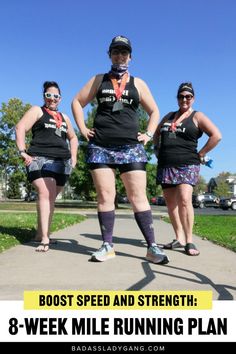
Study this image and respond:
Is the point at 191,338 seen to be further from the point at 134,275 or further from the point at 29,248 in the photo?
the point at 29,248

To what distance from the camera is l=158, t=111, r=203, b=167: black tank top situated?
5.53m

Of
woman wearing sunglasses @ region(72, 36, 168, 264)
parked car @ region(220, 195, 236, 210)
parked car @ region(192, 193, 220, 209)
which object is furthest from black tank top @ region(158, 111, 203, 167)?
parked car @ region(192, 193, 220, 209)

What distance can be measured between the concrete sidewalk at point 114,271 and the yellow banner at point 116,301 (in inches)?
10.1

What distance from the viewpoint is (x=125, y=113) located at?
4754 mm

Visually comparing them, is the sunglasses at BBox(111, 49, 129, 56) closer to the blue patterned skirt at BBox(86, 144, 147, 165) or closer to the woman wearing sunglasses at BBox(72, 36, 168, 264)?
the woman wearing sunglasses at BBox(72, 36, 168, 264)

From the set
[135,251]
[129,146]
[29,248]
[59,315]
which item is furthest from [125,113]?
[59,315]

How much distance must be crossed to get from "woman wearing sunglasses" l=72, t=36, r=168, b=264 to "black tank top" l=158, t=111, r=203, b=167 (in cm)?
81

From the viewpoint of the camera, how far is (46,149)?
221 inches

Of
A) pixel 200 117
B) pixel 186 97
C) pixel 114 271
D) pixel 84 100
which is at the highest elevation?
pixel 186 97

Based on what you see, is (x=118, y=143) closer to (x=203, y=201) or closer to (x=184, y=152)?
(x=184, y=152)

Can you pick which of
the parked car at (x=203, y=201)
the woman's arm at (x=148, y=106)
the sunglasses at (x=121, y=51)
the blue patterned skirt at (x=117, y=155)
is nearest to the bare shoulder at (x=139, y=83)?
the woman's arm at (x=148, y=106)

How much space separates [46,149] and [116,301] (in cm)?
332
